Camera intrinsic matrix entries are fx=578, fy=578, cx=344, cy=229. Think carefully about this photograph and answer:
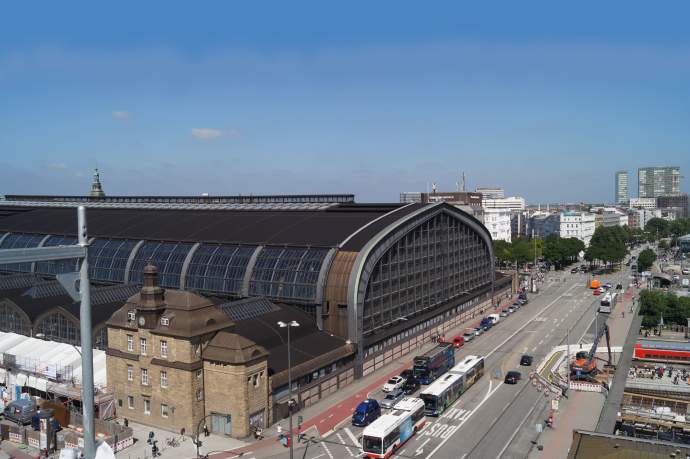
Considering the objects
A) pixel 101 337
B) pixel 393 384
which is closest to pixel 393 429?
pixel 393 384

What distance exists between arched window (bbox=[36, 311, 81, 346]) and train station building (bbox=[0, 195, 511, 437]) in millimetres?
167

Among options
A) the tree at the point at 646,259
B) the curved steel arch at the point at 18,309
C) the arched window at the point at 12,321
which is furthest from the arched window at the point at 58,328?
the tree at the point at 646,259

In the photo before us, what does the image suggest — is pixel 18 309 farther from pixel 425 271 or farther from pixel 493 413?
pixel 493 413

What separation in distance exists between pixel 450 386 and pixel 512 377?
1148 cm

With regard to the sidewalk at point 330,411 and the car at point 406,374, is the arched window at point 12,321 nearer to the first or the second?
the sidewalk at point 330,411

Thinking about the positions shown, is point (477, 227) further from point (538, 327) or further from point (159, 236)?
point (159, 236)

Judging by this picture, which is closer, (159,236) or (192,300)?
(192,300)

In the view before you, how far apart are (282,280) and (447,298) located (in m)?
34.8

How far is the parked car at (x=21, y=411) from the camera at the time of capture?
185 ft

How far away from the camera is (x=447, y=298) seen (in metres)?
96.6

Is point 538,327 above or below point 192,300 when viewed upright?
below

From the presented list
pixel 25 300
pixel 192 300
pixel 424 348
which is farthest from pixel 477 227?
pixel 25 300

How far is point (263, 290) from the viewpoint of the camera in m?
73.8

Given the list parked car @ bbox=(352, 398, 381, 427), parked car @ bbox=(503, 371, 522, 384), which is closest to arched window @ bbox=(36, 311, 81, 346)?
parked car @ bbox=(352, 398, 381, 427)
